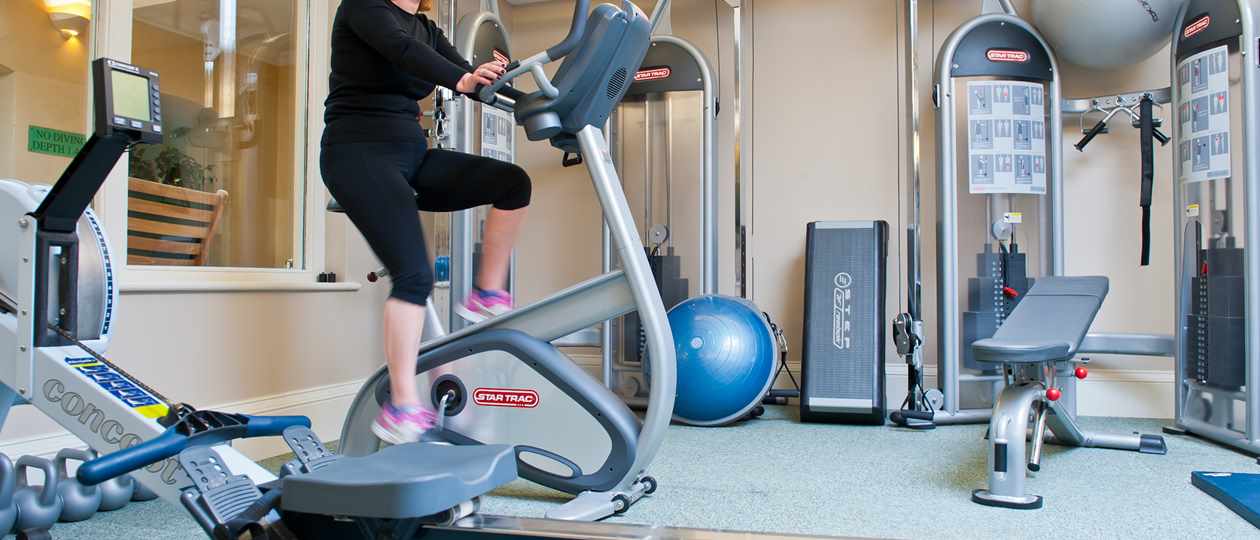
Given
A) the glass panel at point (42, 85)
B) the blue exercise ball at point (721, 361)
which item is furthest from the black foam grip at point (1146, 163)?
the glass panel at point (42, 85)

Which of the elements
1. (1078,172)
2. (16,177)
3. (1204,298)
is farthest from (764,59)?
(16,177)

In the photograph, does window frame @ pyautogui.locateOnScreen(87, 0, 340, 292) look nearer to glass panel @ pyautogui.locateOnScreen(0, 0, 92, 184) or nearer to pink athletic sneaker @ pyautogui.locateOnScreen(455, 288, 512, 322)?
glass panel @ pyautogui.locateOnScreen(0, 0, 92, 184)

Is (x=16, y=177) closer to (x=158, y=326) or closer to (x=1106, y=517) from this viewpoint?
(x=158, y=326)

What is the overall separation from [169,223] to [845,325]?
2547 mm

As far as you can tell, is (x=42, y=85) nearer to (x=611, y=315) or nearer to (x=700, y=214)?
(x=611, y=315)

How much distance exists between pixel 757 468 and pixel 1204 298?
188 centimetres

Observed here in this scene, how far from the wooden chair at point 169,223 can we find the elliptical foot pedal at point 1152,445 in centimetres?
317

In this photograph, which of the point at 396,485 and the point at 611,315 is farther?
the point at 611,315

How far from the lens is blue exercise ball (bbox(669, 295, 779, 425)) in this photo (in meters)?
3.31

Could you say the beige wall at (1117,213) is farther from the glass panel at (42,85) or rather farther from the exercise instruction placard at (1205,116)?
the glass panel at (42,85)

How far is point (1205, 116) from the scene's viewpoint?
Result: 123 inches

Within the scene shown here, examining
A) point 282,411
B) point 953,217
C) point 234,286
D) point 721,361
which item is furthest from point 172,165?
point 953,217

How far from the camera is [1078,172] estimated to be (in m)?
3.79

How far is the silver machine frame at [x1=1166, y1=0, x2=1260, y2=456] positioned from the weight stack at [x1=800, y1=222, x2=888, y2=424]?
109cm
